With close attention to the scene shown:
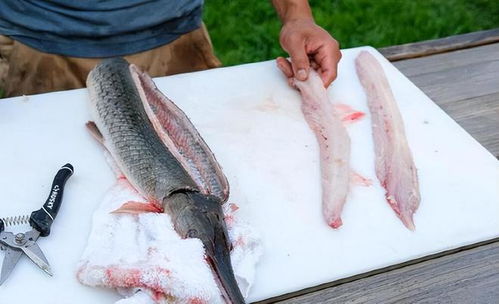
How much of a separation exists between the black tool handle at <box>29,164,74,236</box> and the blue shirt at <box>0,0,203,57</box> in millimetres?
719

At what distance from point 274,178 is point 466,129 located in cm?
79

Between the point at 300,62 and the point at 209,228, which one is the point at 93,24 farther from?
the point at 209,228

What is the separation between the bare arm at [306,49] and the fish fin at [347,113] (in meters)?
0.10

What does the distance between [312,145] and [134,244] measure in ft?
2.58

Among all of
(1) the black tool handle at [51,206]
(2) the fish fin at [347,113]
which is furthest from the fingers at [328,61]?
(1) the black tool handle at [51,206]

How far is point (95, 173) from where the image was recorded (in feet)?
6.66

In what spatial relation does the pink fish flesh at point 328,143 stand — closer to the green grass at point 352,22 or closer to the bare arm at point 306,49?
the bare arm at point 306,49

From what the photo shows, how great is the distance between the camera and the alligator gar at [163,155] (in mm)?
1688

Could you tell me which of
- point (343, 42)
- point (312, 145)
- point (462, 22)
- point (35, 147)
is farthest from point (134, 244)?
point (462, 22)

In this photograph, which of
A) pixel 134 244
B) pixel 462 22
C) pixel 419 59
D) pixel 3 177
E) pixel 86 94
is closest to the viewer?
pixel 134 244

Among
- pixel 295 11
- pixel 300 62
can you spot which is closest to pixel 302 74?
pixel 300 62

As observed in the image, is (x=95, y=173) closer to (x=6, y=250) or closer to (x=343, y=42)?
(x=6, y=250)

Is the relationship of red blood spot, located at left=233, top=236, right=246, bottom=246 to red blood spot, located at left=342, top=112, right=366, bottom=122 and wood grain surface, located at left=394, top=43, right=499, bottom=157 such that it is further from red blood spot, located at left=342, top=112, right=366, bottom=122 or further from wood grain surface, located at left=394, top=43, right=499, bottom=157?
wood grain surface, located at left=394, top=43, right=499, bottom=157

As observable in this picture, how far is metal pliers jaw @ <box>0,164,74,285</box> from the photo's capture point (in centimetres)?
167
